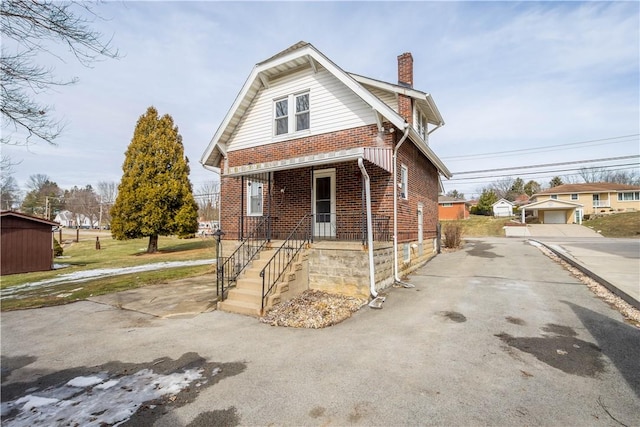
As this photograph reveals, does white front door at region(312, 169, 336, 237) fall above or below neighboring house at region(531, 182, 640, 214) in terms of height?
below

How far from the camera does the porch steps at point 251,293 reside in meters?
6.61

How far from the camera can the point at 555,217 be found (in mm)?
39531

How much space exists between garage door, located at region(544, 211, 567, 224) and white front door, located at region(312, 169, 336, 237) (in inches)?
1668

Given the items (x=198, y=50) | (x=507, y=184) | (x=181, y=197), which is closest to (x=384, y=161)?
(x=198, y=50)

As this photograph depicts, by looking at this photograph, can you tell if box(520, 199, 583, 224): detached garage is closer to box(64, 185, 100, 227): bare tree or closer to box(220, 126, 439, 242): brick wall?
box(220, 126, 439, 242): brick wall

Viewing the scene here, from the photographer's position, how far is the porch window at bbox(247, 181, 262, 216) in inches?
452

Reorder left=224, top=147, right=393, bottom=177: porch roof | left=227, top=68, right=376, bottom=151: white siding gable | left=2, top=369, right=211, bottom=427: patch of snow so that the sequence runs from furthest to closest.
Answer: left=227, top=68, right=376, bottom=151: white siding gable, left=224, top=147, right=393, bottom=177: porch roof, left=2, top=369, right=211, bottom=427: patch of snow

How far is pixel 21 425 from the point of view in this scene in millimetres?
3000

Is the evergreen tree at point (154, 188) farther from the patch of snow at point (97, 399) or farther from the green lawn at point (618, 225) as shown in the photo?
the green lawn at point (618, 225)

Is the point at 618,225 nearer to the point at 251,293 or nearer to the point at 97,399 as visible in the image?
the point at 251,293

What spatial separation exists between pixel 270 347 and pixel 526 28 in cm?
1371

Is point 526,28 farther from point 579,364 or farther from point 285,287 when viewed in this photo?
point 285,287

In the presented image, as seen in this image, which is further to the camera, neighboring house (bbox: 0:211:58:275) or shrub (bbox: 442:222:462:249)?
shrub (bbox: 442:222:462:249)

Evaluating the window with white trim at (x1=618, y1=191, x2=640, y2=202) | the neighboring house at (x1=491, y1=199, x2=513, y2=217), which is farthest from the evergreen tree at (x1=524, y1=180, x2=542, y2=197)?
the window with white trim at (x1=618, y1=191, x2=640, y2=202)
